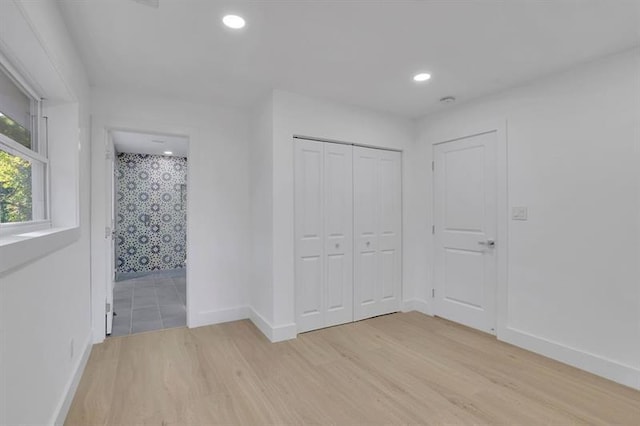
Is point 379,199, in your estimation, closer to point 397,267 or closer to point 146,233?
point 397,267

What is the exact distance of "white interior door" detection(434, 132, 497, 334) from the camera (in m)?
3.20

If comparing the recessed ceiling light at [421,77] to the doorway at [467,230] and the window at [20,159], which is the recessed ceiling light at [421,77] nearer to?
the doorway at [467,230]

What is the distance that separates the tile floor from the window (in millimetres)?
1826

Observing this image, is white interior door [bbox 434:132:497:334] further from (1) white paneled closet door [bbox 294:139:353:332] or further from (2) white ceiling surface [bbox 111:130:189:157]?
(2) white ceiling surface [bbox 111:130:189:157]

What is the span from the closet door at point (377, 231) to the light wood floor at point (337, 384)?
0.61m

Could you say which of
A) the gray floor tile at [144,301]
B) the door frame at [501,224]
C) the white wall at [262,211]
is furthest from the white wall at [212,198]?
the door frame at [501,224]

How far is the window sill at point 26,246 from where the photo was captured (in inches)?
44.5

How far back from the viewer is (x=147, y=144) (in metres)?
5.36

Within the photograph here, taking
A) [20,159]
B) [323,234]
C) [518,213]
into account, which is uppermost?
[20,159]

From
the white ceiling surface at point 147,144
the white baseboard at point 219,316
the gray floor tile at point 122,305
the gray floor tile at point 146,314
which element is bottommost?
the gray floor tile at point 146,314

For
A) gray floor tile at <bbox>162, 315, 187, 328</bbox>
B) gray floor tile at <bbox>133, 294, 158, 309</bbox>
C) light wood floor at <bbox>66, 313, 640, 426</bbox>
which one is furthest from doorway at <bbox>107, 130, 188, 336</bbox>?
light wood floor at <bbox>66, 313, 640, 426</bbox>

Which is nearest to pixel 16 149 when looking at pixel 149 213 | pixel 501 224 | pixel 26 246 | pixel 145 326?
pixel 26 246

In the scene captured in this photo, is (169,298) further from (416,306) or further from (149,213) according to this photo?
(416,306)

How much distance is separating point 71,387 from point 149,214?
4.78 metres
